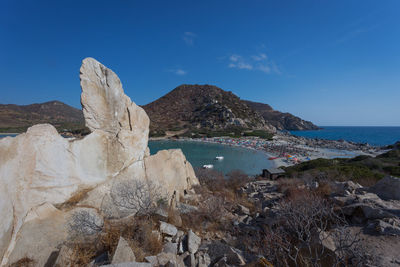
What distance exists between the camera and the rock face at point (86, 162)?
3.88 meters

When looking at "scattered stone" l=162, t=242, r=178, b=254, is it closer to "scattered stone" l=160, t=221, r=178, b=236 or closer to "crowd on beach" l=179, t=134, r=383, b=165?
"scattered stone" l=160, t=221, r=178, b=236

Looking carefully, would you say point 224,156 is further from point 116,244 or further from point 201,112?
point 201,112

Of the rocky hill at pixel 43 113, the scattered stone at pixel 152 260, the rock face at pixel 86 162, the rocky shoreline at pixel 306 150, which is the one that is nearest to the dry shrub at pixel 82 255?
the rock face at pixel 86 162

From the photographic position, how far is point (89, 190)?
5.39 metres

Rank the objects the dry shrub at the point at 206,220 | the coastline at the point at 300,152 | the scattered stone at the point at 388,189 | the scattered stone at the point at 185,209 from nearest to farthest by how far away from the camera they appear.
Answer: the dry shrub at the point at 206,220, the scattered stone at the point at 185,209, the scattered stone at the point at 388,189, the coastline at the point at 300,152

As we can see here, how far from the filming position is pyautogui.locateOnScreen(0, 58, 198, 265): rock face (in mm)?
3877

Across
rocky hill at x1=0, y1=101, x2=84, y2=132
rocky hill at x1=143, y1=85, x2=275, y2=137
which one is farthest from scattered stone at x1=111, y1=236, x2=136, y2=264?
rocky hill at x1=0, y1=101, x2=84, y2=132

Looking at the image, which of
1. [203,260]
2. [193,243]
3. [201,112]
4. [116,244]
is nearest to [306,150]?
[193,243]

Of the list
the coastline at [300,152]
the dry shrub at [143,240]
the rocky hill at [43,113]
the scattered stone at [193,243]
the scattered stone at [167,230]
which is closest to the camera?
the dry shrub at [143,240]

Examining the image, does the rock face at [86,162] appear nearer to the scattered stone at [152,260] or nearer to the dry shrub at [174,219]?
the dry shrub at [174,219]

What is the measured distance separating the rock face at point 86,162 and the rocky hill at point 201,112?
8586 cm

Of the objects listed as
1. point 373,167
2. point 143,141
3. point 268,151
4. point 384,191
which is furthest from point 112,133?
point 268,151

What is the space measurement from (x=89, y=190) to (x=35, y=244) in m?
1.72

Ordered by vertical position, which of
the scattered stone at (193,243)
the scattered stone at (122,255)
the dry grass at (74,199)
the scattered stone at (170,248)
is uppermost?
the dry grass at (74,199)
